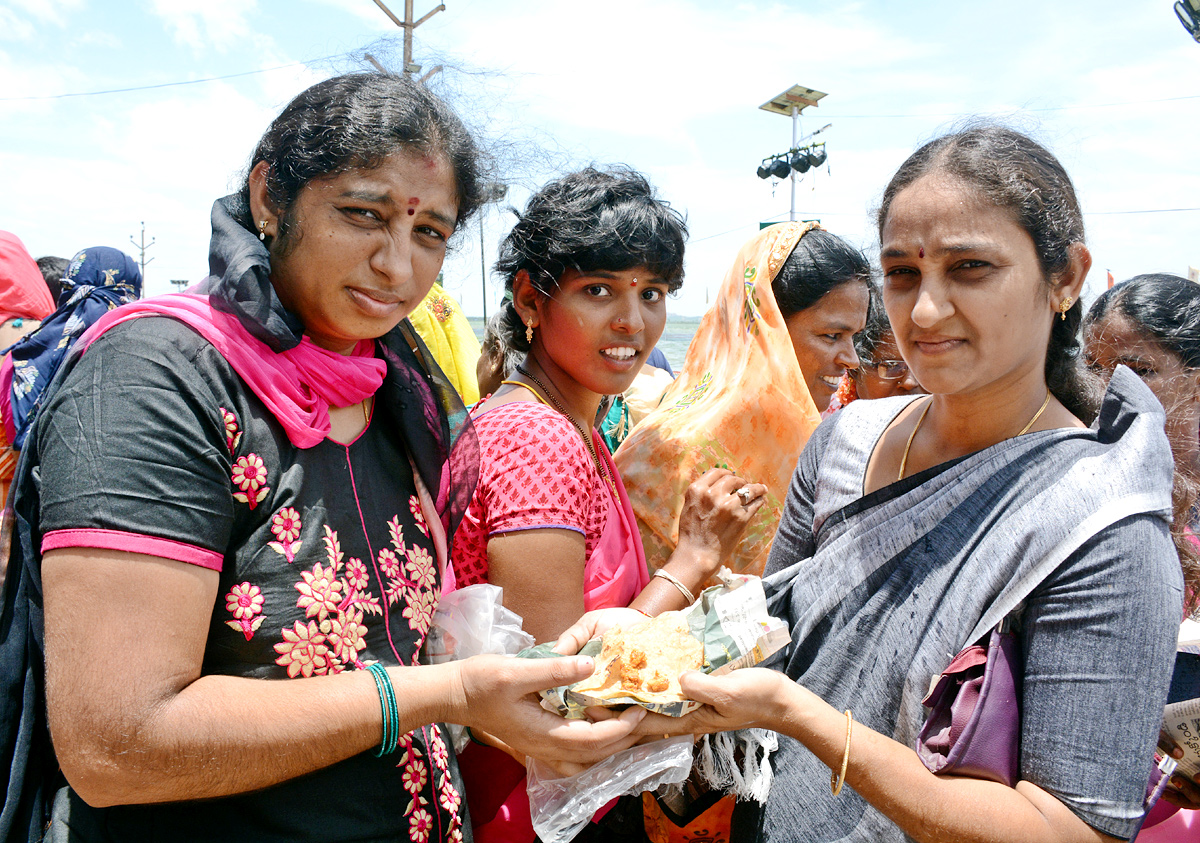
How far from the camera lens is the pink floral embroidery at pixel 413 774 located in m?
1.63

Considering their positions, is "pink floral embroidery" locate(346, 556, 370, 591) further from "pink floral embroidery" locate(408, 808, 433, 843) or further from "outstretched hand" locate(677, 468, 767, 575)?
"outstretched hand" locate(677, 468, 767, 575)

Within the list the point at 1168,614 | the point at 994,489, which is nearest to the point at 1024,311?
the point at 994,489

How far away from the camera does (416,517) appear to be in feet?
5.91

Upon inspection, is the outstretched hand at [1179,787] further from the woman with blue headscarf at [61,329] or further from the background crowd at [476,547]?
the woman with blue headscarf at [61,329]

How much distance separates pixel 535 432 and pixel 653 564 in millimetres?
804

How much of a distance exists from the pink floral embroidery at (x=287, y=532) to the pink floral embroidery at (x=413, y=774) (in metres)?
0.55

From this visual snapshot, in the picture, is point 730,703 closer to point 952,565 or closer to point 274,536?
point 952,565

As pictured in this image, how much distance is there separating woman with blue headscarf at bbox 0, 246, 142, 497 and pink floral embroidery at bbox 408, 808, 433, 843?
3.49 metres

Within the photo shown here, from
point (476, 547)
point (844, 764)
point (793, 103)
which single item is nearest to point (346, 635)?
point (476, 547)

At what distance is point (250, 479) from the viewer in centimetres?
142

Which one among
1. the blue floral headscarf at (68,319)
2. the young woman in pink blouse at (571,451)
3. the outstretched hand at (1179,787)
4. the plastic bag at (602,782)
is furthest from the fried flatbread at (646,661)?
the blue floral headscarf at (68,319)

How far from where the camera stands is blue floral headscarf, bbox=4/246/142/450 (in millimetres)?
4141

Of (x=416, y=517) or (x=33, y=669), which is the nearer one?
(x=33, y=669)

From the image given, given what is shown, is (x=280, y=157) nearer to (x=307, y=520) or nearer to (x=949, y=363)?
(x=307, y=520)
